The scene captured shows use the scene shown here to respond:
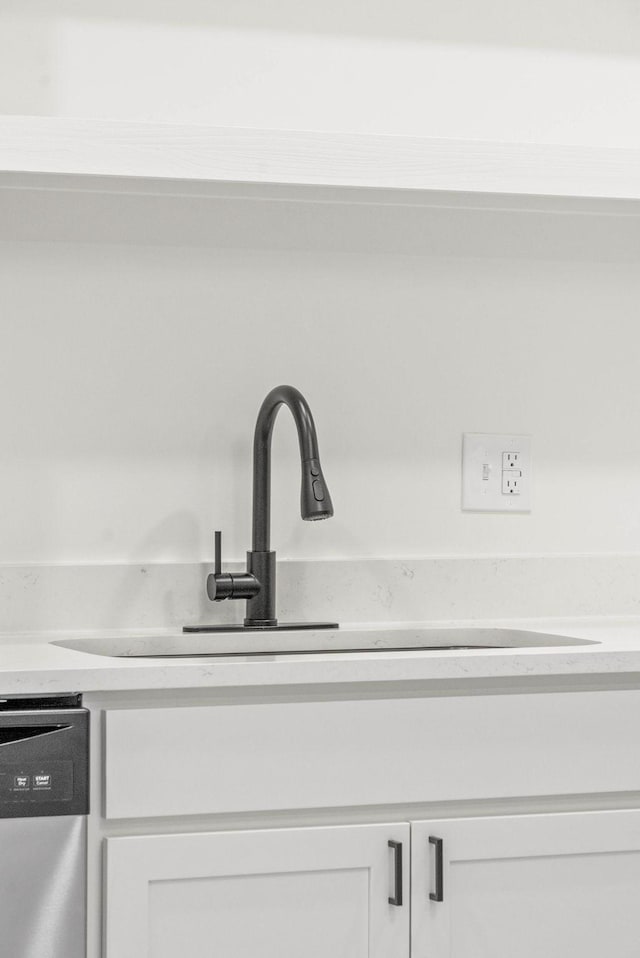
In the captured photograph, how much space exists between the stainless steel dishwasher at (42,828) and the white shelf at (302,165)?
2.43 feet

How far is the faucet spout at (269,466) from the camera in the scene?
61.9 inches

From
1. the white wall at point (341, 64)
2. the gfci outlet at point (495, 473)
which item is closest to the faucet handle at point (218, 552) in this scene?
the gfci outlet at point (495, 473)

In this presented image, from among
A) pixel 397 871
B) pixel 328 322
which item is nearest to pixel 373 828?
pixel 397 871

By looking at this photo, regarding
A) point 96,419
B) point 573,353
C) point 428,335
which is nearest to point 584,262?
point 573,353

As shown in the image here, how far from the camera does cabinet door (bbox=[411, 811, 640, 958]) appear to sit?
1259mm

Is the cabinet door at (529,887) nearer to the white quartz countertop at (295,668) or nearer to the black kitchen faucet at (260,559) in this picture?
the white quartz countertop at (295,668)

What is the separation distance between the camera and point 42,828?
1.16 m

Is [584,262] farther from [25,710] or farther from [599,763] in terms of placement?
[25,710]

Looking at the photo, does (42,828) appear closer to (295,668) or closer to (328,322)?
(295,668)

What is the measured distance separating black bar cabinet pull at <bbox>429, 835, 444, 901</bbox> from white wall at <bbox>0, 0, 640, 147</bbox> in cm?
114

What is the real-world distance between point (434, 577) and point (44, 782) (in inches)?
32.0

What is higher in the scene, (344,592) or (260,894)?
(344,592)

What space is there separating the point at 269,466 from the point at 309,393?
20 cm

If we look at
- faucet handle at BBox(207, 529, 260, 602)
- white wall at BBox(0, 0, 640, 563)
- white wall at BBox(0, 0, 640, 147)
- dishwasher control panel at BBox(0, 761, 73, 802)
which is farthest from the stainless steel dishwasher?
white wall at BBox(0, 0, 640, 147)
